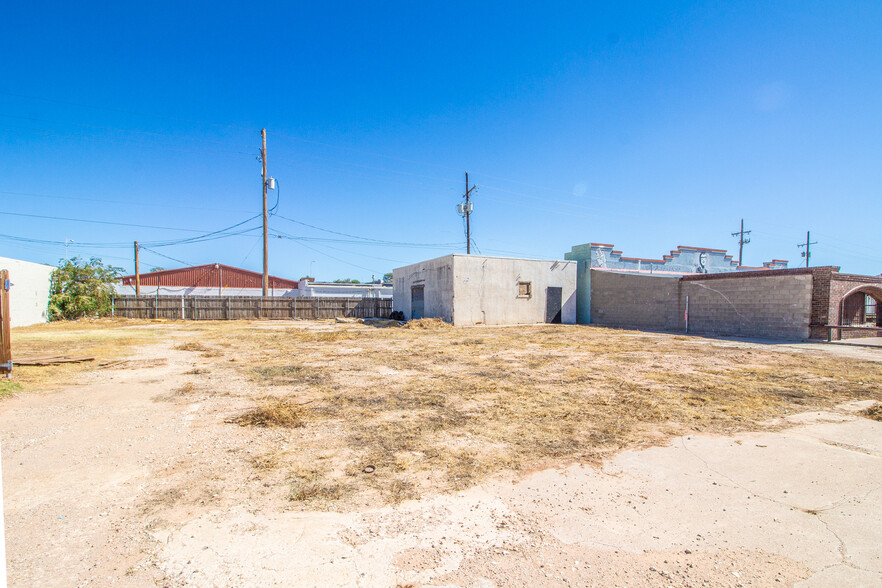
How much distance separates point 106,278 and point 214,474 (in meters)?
27.1

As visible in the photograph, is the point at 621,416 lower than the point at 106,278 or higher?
lower

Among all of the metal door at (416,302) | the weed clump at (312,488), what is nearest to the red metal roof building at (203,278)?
the metal door at (416,302)

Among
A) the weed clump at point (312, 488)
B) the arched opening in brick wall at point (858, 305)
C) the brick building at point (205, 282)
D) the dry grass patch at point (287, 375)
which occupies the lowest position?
the dry grass patch at point (287, 375)

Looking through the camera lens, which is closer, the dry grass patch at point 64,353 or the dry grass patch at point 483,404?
the dry grass patch at point 483,404

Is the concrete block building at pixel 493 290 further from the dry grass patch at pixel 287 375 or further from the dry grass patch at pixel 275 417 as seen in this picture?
the dry grass patch at pixel 275 417

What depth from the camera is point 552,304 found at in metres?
22.9

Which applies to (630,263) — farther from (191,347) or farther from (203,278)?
(203,278)

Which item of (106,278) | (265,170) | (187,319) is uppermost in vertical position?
(265,170)

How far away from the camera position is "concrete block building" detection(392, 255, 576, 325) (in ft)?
66.8

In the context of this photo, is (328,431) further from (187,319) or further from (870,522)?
(187,319)

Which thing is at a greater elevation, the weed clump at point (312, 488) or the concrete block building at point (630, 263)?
the concrete block building at point (630, 263)

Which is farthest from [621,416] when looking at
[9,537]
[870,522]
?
[9,537]

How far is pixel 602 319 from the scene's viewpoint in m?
22.8

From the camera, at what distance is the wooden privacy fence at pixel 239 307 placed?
2530 centimetres
